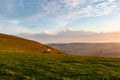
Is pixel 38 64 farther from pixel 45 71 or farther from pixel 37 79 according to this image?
pixel 37 79

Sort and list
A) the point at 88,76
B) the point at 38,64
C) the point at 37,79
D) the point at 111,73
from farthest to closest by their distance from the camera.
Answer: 1. the point at 38,64
2. the point at 111,73
3. the point at 88,76
4. the point at 37,79

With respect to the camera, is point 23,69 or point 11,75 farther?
point 23,69

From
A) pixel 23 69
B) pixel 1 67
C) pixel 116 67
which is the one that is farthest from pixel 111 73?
pixel 1 67

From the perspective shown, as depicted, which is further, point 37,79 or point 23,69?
point 23,69

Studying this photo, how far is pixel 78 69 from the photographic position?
33.9 meters

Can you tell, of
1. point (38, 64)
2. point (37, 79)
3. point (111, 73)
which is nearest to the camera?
point (37, 79)

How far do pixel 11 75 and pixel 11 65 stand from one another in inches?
204

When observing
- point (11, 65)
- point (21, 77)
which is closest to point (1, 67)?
point (11, 65)

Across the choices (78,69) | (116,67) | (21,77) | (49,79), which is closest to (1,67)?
(21,77)

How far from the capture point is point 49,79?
28.2 m

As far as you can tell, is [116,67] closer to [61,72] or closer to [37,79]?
[61,72]

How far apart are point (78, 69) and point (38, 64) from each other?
18.2 feet

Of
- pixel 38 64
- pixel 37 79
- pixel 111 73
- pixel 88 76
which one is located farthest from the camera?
pixel 38 64

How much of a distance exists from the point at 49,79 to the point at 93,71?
730cm
